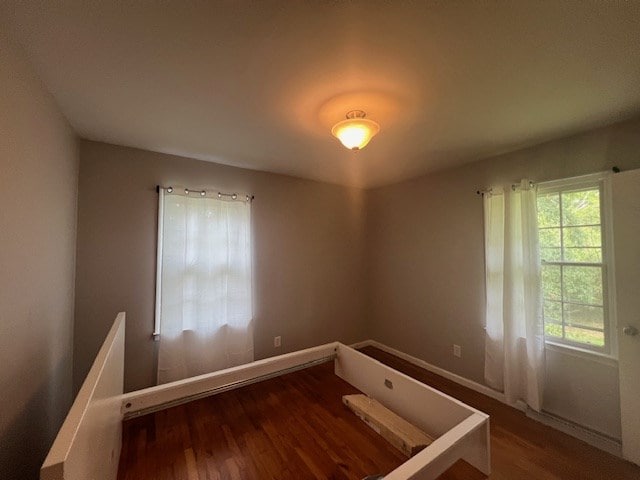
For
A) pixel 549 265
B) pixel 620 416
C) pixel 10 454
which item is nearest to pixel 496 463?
pixel 620 416

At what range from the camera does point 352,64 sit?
1221mm

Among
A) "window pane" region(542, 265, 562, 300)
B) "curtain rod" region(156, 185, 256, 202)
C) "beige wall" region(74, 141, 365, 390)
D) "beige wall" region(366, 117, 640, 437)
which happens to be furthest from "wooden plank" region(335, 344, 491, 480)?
"curtain rod" region(156, 185, 256, 202)

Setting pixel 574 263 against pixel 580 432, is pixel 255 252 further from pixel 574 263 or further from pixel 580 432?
pixel 580 432

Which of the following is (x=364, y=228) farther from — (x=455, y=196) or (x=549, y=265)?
(x=549, y=265)

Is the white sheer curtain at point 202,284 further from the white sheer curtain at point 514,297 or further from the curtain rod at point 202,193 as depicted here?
the white sheer curtain at point 514,297

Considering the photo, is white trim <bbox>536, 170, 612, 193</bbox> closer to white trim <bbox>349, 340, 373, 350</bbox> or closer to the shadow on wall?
white trim <bbox>349, 340, 373, 350</bbox>

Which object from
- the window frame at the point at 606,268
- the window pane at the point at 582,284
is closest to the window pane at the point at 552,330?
the window frame at the point at 606,268

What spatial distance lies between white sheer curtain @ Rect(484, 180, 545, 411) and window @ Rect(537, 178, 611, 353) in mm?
123

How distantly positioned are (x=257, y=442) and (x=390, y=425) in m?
0.88

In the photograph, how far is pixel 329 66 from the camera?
124 cm

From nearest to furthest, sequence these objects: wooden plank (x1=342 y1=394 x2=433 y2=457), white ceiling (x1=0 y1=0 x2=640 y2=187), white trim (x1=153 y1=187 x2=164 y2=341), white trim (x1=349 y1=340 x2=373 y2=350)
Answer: white ceiling (x1=0 y1=0 x2=640 y2=187) → wooden plank (x1=342 y1=394 x2=433 y2=457) → white trim (x1=153 y1=187 x2=164 y2=341) → white trim (x1=349 y1=340 x2=373 y2=350)

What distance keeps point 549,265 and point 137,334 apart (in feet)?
12.0

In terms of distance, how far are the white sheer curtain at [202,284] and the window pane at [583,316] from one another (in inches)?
113

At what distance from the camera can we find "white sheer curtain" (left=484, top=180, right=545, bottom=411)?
210cm
